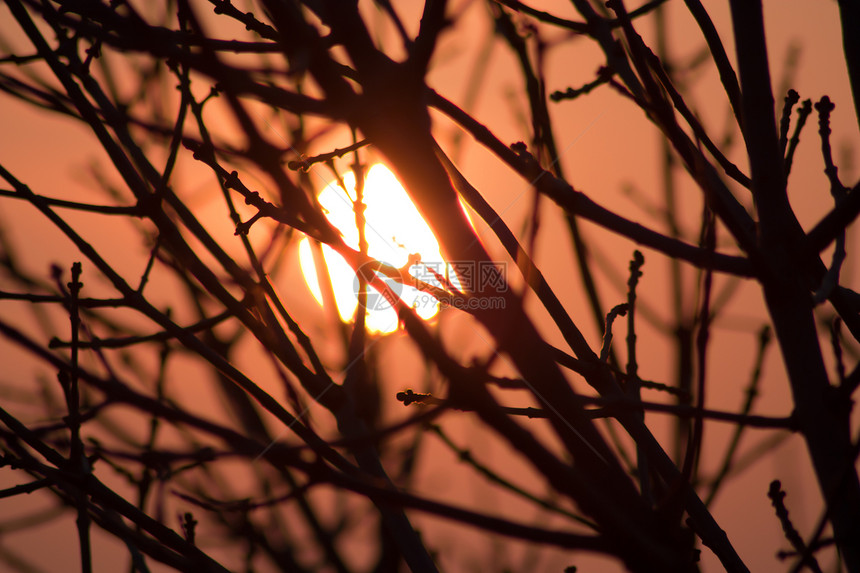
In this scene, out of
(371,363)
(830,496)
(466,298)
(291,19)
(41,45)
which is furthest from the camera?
(371,363)

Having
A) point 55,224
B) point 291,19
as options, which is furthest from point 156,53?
point 55,224

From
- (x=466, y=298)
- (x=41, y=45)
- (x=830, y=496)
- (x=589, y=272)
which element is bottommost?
(x=830, y=496)

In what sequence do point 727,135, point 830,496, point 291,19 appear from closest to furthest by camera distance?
1. point 291,19
2. point 830,496
3. point 727,135

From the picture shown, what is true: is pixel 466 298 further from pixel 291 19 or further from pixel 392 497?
pixel 291 19

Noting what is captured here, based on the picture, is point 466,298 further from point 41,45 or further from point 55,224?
point 41,45

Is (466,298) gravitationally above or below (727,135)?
below

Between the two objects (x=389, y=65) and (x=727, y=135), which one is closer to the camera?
(x=389, y=65)

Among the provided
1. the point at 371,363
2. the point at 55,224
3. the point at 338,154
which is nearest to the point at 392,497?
the point at 338,154
